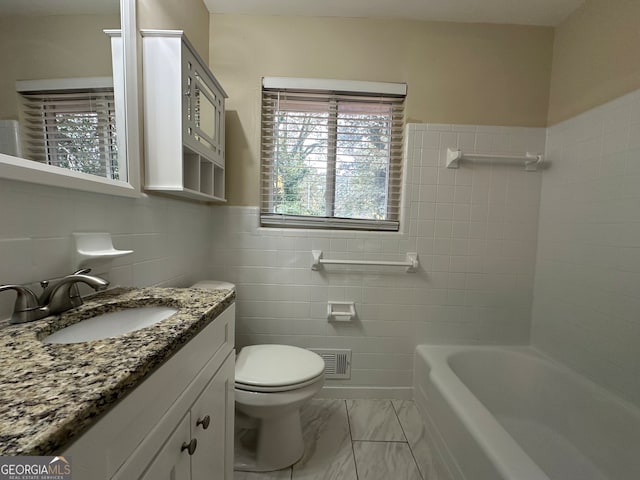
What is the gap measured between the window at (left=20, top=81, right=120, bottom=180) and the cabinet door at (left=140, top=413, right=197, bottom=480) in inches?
28.1

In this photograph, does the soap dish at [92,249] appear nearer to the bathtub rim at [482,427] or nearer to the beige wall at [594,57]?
the bathtub rim at [482,427]

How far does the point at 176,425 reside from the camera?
0.56 meters

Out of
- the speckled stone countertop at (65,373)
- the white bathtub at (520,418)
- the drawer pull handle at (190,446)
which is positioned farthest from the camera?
the white bathtub at (520,418)

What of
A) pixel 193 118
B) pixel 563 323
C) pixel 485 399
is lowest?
pixel 485 399

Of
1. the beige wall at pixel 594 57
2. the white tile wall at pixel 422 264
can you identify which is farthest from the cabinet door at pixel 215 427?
the beige wall at pixel 594 57

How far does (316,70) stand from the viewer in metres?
1.59

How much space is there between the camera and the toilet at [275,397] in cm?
111

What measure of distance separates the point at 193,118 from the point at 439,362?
1.72 metres

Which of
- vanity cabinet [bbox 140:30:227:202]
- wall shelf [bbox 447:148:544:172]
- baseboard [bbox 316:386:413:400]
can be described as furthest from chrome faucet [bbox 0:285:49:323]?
wall shelf [bbox 447:148:544:172]

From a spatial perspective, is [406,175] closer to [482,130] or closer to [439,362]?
[482,130]

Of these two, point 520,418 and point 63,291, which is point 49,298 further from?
point 520,418

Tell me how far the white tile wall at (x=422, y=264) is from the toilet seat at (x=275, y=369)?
0.31 metres

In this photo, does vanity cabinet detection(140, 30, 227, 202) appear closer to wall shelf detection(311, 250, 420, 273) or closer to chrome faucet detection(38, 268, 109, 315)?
chrome faucet detection(38, 268, 109, 315)

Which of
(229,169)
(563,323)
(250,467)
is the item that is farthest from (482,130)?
(250,467)
